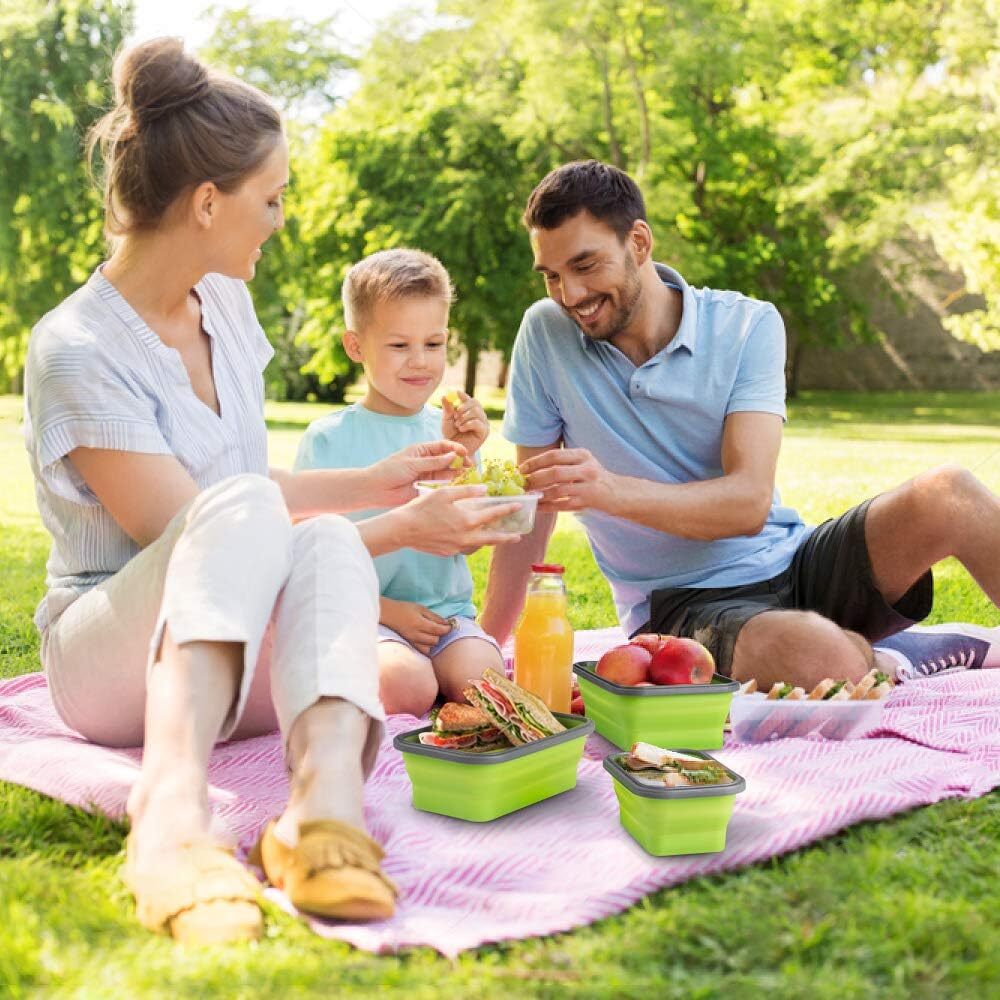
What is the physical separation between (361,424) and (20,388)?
2582 centimetres

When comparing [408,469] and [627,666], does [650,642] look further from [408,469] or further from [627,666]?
[408,469]

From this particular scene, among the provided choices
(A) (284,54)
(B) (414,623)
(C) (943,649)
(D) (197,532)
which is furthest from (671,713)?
(A) (284,54)

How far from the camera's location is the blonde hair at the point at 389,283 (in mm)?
3500

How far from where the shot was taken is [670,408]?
3.58 m

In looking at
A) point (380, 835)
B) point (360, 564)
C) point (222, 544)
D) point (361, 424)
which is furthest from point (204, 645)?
point (361, 424)

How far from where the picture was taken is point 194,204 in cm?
263

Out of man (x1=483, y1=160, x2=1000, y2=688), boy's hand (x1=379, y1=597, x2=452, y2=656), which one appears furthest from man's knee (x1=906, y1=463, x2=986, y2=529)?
boy's hand (x1=379, y1=597, x2=452, y2=656)

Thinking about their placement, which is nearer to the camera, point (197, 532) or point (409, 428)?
point (197, 532)

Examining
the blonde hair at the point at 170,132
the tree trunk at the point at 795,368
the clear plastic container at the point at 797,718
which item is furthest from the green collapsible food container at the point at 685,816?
the tree trunk at the point at 795,368

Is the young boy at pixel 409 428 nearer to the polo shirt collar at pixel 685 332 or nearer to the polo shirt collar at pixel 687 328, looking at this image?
the polo shirt collar at pixel 685 332

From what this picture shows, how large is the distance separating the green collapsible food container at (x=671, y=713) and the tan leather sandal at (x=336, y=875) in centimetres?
94

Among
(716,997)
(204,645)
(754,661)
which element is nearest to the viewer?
(716,997)

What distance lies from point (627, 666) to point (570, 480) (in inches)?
21.6

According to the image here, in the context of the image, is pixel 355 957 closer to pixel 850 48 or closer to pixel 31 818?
pixel 31 818
